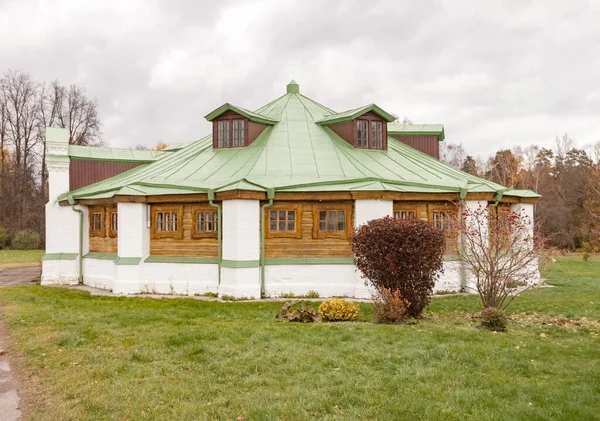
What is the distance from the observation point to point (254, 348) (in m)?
7.39

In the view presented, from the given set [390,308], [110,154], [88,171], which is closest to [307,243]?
[390,308]

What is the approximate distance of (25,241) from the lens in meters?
35.0

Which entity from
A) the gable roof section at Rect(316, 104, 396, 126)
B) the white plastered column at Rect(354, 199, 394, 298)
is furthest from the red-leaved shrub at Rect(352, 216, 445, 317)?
the gable roof section at Rect(316, 104, 396, 126)

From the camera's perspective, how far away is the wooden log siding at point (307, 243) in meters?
14.3

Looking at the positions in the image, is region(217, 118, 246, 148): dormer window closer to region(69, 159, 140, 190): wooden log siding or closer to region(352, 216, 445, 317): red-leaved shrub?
region(69, 159, 140, 190): wooden log siding

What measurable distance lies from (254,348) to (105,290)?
1017 centimetres

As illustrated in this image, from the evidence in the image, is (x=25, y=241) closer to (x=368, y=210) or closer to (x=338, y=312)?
(x=368, y=210)

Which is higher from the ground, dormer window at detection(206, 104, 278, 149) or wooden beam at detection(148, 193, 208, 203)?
dormer window at detection(206, 104, 278, 149)

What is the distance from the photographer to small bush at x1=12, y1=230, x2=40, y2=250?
3488 centimetres

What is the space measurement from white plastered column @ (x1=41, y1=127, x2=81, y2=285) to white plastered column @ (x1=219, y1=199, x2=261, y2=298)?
694cm

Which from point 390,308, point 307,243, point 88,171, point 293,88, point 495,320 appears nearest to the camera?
point 495,320

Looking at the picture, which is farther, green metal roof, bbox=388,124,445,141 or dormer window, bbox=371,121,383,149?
green metal roof, bbox=388,124,445,141

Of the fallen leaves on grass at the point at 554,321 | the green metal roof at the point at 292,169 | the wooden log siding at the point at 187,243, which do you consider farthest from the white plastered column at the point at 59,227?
the fallen leaves on grass at the point at 554,321

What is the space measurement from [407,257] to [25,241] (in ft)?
110
